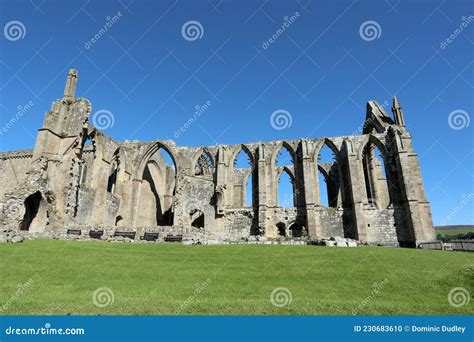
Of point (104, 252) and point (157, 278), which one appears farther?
point (104, 252)

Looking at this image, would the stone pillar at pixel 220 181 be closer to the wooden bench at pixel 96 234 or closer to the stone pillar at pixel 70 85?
the wooden bench at pixel 96 234

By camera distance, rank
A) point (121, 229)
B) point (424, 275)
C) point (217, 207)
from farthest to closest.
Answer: point (217, 207), point (121, 229), point (424, 275)

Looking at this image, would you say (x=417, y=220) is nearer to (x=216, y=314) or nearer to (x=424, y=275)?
(x=424, y=275)

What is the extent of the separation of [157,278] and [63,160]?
56.7 ft

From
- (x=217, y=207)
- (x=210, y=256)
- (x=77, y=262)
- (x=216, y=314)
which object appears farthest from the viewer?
(x=217, y=207)

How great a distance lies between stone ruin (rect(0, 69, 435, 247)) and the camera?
18.5 meters

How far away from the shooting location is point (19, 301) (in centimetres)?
513

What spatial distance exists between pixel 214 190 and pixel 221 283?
58.8 feet

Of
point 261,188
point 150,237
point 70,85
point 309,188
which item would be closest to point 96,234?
point 150,237

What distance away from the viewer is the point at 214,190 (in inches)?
971

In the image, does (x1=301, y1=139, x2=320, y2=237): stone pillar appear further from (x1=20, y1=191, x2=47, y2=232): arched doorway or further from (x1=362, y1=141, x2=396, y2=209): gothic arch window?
(x1=20, y1=191, x2=47, y2=232): arched doorway

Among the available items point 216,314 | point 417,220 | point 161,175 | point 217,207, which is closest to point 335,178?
point 417,220

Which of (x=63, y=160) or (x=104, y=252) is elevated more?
(x=63, y=160)

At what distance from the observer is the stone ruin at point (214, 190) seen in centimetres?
1853
